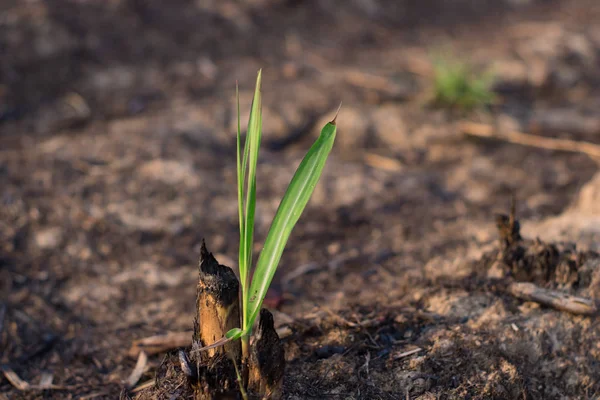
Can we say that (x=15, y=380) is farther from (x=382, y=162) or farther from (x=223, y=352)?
(x=382, y=162)

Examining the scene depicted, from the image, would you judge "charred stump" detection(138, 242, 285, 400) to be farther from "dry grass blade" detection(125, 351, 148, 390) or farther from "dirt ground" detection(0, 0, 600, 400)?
"dry grass blade" detection(125, 351, 148, 390)

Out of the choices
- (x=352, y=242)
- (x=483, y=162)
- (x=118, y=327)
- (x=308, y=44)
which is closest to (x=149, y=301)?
(x=118, y=327)

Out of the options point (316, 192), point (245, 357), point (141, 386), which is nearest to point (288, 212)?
point (245, 357)

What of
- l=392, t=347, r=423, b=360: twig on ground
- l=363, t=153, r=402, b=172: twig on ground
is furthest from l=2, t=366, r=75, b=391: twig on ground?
l=363, t=153, r=402, b=172: twig on ground

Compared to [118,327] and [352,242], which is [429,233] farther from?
[118,327]

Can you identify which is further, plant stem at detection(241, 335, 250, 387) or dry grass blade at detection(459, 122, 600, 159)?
dry grass blade at detection(459, 122, 600, 159)

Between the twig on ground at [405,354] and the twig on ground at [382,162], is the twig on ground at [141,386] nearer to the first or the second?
the twig on ground at [405,354]
